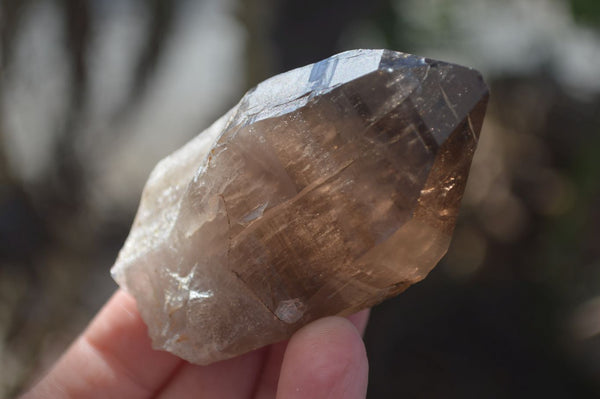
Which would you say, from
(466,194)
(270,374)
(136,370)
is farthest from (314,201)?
(466,194)

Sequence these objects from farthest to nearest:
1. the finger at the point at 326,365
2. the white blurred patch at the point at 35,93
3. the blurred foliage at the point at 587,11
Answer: the white blurred patch at the point at 35,93, the blurred foliage at the point at 587,11, the finger at the point at 326,365

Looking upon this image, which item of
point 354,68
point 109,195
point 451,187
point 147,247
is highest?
point 354,68

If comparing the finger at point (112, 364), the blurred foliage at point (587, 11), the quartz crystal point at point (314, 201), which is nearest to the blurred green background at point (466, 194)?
the blurred foliage at point (587, 11)

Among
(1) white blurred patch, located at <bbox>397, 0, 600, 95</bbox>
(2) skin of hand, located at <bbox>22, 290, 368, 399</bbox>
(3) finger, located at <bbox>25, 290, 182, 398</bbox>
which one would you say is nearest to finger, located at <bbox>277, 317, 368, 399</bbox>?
(2) skin of hand, located at <bbox>22, 290, 368, 399</bbox>

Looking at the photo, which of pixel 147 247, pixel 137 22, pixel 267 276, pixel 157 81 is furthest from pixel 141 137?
pixel 267 276

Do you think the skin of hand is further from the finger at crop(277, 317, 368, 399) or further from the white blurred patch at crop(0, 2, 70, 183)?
the white blurred patch at crop(0, 2, 70, 183)

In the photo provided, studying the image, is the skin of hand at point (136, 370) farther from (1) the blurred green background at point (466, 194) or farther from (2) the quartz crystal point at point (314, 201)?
(1) the blurred green background at point (466, 194)

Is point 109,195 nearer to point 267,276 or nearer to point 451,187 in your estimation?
point 267,276

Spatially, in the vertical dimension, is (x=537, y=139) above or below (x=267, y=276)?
below
